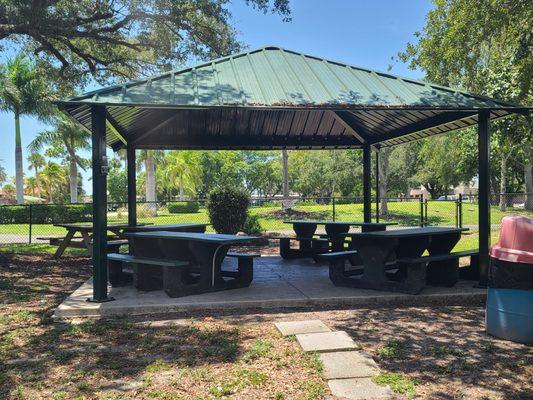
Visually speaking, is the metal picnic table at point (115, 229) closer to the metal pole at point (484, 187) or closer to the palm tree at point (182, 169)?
the metal pole at point (484, 187)

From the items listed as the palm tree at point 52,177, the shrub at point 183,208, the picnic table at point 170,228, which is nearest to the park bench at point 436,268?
the picnic table at point 170,228

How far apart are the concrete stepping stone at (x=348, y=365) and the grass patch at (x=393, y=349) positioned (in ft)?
0.73

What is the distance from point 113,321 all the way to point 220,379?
2.38 m

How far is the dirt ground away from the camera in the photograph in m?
3.61

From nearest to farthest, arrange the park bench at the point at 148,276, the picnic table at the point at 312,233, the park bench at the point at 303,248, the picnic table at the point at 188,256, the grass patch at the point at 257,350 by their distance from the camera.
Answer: the grass patch at the point at 257,350 < the park bench at the point at 148,276 < the picnic table at the point at 188,256 < the picnic table at the point at 312,233 < the park bench at the point at 303,248

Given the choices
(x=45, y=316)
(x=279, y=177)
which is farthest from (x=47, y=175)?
(x=45, y=316)

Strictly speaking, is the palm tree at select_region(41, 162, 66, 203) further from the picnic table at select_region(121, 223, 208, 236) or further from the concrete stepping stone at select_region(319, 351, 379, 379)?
the concrete stepping stone at select_region(319, 351, 379, 379)

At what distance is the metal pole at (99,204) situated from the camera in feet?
20.4

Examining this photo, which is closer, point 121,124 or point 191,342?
point 191,342

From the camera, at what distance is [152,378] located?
3.83 metres

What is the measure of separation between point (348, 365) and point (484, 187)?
4.36 meters

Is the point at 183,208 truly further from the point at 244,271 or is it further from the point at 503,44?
the point at 244,271

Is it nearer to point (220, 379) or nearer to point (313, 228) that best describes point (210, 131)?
point (313, 228)

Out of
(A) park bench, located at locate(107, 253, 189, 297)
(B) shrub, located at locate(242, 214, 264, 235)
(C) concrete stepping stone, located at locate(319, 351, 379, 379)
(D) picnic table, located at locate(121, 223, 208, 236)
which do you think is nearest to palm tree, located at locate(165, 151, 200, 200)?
(B) shrub, located at locate(242, 214, 264, 235)
